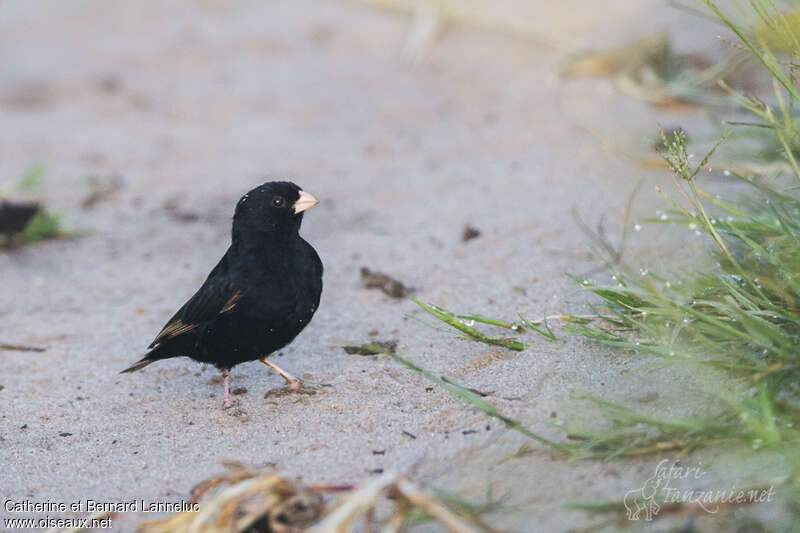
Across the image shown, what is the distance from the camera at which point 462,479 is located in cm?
254

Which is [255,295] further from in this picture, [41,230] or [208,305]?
[41,230]

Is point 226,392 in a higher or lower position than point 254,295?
lower

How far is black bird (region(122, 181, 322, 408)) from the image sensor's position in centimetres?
350

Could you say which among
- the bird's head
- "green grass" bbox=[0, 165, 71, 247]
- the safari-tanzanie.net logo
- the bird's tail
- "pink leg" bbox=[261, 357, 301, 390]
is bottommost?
"green grass" bbox=[0, 165, 71, 247]

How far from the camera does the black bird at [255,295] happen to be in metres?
3.50

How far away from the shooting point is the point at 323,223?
5516 mm

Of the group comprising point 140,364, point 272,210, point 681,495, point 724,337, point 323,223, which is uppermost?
point 724,337

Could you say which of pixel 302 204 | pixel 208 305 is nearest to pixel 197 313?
pixel 208 305

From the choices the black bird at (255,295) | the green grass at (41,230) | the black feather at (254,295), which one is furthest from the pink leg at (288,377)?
the green grass at (41,230)

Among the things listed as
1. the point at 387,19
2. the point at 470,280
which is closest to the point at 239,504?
the point at 470,280

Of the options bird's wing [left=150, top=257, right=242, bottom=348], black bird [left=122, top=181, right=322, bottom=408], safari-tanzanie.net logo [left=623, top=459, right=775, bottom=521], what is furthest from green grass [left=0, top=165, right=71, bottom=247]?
safari-tanzanie.net logo [left=623, top=459, right=775, bottom=521]

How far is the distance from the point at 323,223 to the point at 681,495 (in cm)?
357

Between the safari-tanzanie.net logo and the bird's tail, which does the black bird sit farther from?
the safari-tanzanie.net logo

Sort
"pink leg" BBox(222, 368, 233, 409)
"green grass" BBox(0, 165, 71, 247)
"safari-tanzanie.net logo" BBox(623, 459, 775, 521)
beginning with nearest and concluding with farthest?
"safari-tanzanie.net logo" BBox(623, 459, 775, 521) < "pink leg" BBox(222, 368, 233, 409) < "green grass" BBox(0, 165, 71, 247)
